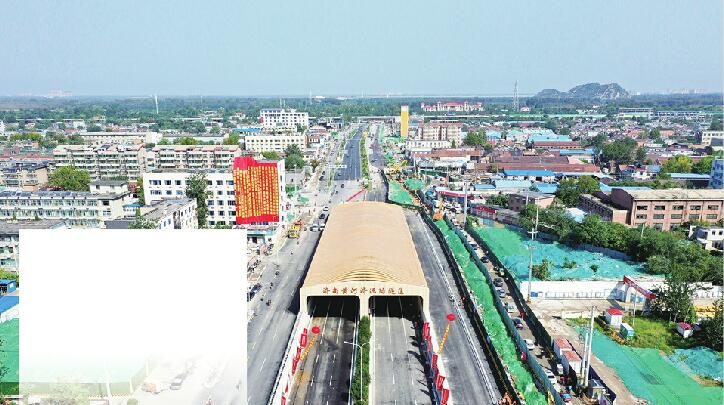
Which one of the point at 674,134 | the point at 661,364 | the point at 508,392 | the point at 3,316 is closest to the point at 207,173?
the point at 3,316

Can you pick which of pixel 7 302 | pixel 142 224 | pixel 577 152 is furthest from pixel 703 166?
pixel 7 302

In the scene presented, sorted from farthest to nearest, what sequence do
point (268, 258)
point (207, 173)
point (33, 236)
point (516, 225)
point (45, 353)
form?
point (516, 225)
point (207, 173)
point (268, 258)
point (45, 353)
point (33, 236)

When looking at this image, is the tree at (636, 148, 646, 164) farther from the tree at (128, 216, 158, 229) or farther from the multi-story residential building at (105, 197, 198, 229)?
the tree at (128, 216, 158, 229)

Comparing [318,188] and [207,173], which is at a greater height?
[207,173]

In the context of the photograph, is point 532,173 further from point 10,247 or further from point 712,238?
point 10,247

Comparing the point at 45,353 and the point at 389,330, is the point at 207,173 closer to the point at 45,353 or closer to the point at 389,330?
the point at 389,330
